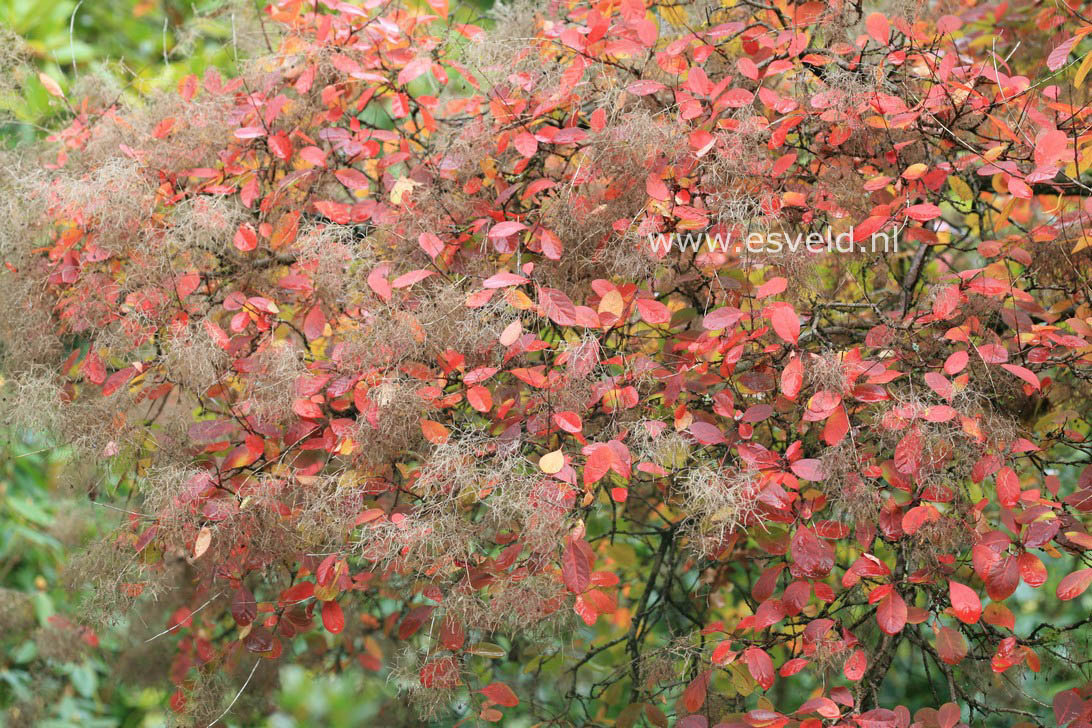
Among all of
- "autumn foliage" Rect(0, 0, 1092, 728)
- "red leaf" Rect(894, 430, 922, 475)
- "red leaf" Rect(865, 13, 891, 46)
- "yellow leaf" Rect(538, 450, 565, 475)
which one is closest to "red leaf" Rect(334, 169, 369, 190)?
"autumn foliage" Rect(0, 0, 1092, 728)

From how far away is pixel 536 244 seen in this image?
1684 mm

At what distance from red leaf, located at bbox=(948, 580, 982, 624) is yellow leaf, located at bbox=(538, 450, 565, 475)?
591 mm

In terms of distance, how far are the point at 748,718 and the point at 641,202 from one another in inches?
33.0

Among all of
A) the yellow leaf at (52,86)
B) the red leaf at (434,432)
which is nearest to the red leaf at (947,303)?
the red leaf at (434,432)

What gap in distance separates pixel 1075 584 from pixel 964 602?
0.53ft

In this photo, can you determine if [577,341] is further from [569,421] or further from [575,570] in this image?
[575,570]

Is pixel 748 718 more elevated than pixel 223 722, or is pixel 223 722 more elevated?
pixel 748 718

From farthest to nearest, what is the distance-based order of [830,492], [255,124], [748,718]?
[255,124] < [830,492] < [748,718]

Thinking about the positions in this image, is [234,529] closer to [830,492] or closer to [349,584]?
[349,584]

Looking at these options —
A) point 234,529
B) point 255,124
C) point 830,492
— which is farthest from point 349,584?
point 255,124

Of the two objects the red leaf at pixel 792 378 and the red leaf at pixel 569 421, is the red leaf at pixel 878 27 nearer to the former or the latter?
the red leaf at pixel 792 378

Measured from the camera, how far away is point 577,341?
1636mm

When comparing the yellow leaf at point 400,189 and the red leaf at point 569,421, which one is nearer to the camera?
the red leaf at point 569,421

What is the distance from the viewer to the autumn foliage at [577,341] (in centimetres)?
147
